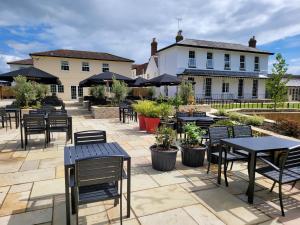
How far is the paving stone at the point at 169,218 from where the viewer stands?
3.06 metres

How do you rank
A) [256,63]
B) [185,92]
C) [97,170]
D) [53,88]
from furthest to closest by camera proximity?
[256,63]
[53,88]
[185,92]
[97,170]

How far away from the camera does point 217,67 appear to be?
2786cm

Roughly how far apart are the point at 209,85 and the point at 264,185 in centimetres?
2405

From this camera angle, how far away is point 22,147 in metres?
6.51

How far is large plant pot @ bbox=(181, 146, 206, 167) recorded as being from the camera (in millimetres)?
5113

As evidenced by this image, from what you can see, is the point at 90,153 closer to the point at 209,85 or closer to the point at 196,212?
the point at 196,212

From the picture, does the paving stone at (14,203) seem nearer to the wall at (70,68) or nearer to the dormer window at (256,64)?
the wall at (70,68)

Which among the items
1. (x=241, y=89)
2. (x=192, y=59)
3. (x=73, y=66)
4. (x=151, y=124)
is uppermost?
(x=192, y=59)

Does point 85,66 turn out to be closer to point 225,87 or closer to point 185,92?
point 225,87

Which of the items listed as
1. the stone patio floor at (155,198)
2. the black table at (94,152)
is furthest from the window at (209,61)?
the black table at (94,152)

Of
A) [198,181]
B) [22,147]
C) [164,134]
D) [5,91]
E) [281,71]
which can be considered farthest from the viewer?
[5,91]

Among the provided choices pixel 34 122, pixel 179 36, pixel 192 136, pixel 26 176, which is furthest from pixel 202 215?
pixel 179 36

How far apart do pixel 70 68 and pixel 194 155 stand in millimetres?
27009

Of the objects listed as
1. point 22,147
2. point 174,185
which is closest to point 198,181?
point 174,185
